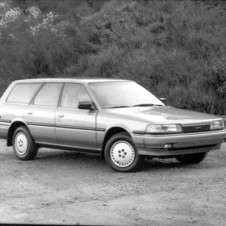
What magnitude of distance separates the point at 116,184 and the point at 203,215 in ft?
8.14

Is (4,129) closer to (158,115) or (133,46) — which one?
(158,115)

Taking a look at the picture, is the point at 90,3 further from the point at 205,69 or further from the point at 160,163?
the point at 160,163

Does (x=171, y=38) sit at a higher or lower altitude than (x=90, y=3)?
lower

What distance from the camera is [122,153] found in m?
11.1

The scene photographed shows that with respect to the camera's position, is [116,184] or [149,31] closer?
[116,184]

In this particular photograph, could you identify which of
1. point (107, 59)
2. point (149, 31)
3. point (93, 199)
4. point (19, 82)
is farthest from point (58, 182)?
point (149, 31)

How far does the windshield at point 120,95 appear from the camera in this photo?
11875mm

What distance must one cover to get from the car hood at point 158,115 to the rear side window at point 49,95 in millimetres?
1462

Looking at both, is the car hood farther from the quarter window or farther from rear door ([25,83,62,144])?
rear door ([25,83,62,144])

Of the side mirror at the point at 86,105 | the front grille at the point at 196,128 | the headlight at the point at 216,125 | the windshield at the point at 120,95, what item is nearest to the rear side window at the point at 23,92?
the windshield at the point at 120,95

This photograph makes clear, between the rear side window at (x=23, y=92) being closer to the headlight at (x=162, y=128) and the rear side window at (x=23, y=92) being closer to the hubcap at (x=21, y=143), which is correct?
the hubcap at (x=21, y=143)

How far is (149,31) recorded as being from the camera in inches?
1083

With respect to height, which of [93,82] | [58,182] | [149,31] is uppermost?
[149,31]

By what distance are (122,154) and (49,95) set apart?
2.34 metres
